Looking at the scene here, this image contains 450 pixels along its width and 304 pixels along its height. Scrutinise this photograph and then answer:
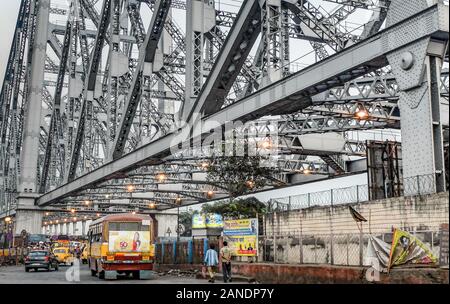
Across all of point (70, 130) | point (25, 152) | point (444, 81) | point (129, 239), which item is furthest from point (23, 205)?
point (444, 81)

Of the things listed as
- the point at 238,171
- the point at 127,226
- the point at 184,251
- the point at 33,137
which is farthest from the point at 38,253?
the point at 33,137

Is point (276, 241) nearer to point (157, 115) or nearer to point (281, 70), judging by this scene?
point (281, 70)

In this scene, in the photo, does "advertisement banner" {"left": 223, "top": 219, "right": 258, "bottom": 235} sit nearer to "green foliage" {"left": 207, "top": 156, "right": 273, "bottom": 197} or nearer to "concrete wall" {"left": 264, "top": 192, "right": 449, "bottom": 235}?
"concrete wall" {"left": 264, "top": 192, "right": 449, "bottom": 235}

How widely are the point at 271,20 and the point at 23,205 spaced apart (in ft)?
173

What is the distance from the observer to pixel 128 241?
1091 inches

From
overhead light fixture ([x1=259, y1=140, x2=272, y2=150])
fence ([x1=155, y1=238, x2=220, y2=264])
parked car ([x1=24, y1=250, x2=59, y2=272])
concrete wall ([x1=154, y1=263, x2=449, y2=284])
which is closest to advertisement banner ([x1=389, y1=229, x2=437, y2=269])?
concrete wall ([x1=154, y1=263, x2=449, y2=284])

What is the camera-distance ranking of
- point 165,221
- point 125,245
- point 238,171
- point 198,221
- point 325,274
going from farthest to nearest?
point 198,221
point 165,221
point 238,171
point 125,245
point 325,274

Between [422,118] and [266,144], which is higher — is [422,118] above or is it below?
below

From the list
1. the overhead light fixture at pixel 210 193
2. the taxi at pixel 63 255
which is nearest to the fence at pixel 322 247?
the taxi at pixel 63 255

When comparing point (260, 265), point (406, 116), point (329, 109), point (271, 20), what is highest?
point (271, 20)

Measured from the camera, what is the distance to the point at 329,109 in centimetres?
2661

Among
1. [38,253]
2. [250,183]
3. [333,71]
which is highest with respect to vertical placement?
[333,71]

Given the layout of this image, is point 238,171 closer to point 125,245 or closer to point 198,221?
point 125,245

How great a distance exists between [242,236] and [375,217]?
968cm
